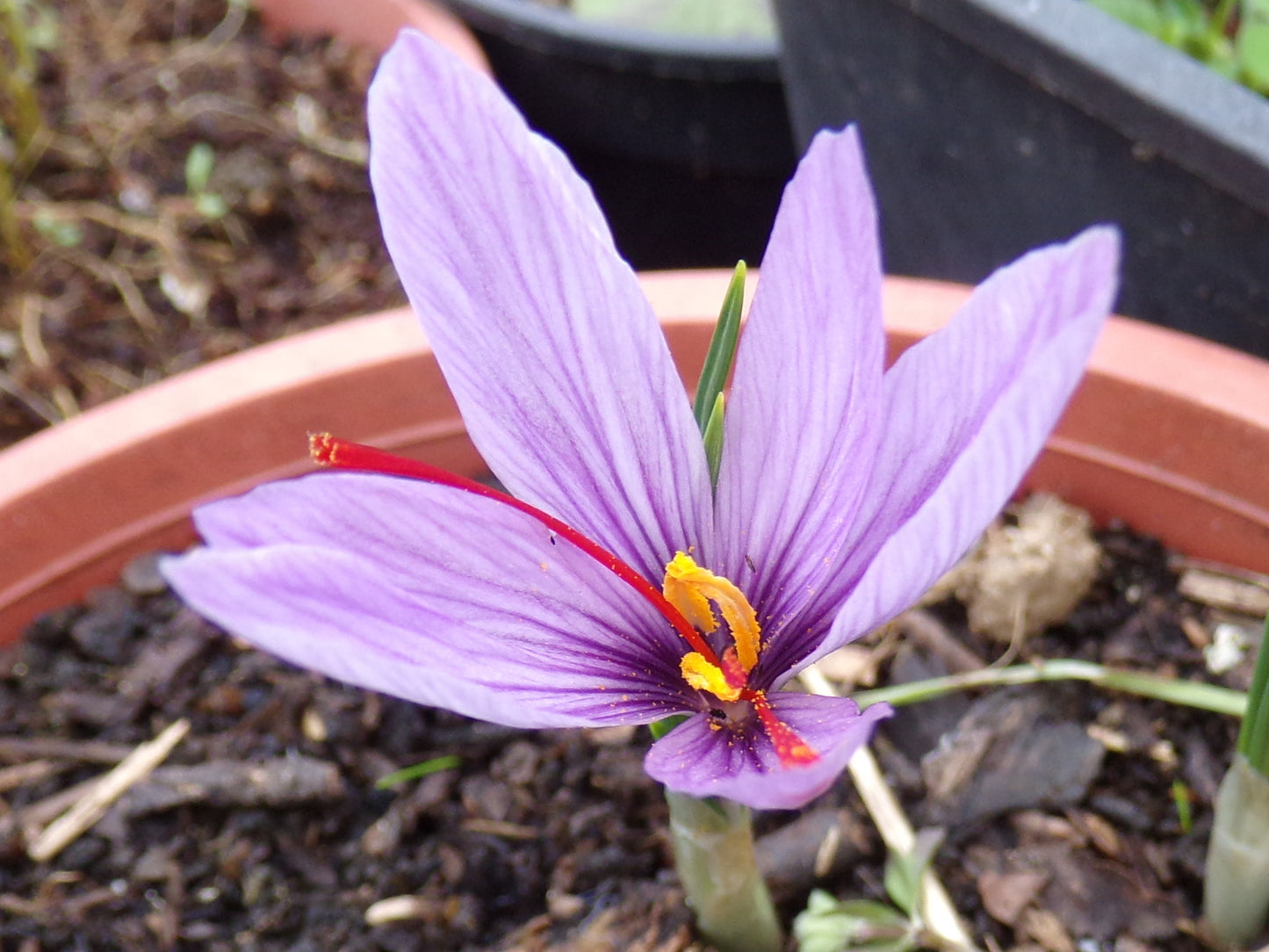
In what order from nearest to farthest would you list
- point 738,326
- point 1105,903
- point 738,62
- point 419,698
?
1. point 419,698
2. point 738,326
3. point 1105,903
4. point 738,62

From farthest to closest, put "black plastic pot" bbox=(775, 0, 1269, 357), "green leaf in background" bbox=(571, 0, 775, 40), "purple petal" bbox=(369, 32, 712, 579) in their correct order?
"green leaf in background" bbox=(571, 0, 775, 40) → "black plastic pot" bbox=(775, 0, 1269, 357) → "purple petal" bbox=(369, 32, 712, 579)

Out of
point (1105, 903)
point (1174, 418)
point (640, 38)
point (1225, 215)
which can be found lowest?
point (1105, 903)

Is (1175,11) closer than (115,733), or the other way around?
(115,733)

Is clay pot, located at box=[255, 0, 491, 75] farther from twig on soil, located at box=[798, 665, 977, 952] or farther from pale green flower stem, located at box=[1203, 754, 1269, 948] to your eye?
pale green flower stem, located at box=[1203, 754, 1269, 948]

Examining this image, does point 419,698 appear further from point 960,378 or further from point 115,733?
point 115,733

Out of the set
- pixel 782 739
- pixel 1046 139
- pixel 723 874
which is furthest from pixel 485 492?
pixel 1046 139

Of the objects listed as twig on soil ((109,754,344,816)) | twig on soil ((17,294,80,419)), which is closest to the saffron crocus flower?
twig on soil ((109,754,344,816))

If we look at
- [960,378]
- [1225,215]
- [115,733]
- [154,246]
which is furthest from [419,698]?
[154,246]
